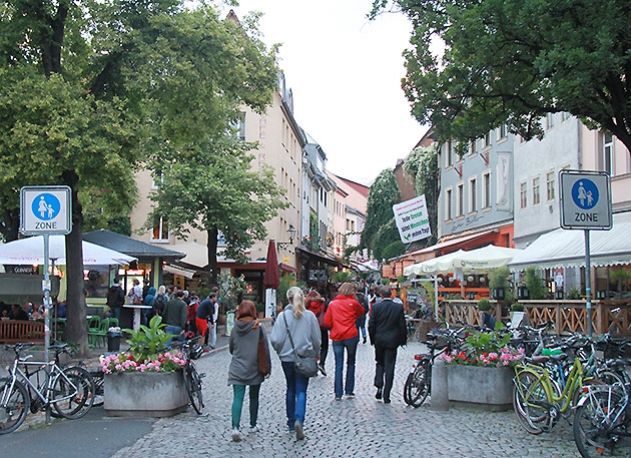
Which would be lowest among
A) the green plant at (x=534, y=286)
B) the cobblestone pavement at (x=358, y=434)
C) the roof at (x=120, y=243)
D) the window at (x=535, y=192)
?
the cobblestone pavement at (x=358, y=434)

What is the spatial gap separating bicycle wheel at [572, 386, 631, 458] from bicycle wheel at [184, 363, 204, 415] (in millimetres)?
5255

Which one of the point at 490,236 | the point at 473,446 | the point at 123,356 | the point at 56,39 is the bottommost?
the point at 473,446

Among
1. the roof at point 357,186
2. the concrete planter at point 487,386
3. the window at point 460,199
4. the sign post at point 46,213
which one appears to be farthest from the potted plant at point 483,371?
the roof at point 357,186

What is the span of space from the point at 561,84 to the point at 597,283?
54.9 ft

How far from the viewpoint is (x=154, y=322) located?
37.8 feet

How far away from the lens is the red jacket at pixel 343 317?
1339cm

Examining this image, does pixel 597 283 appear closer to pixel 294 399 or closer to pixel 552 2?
pixel 552 2

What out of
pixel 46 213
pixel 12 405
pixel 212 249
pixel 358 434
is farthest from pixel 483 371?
pixel 212 249

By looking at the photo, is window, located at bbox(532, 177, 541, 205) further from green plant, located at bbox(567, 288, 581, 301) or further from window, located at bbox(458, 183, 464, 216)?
green plant, located at bbox(567, 288, 581, 301)

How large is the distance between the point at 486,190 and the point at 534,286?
66.0 ft

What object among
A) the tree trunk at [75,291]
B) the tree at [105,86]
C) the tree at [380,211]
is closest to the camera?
the tree at [105,86]

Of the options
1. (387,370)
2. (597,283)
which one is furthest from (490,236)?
(387,370)

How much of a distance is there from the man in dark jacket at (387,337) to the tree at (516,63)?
155 inches

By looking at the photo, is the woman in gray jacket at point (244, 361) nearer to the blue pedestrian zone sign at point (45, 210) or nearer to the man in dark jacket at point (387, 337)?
the blue pedestrian zone sign at point (45, 210)
